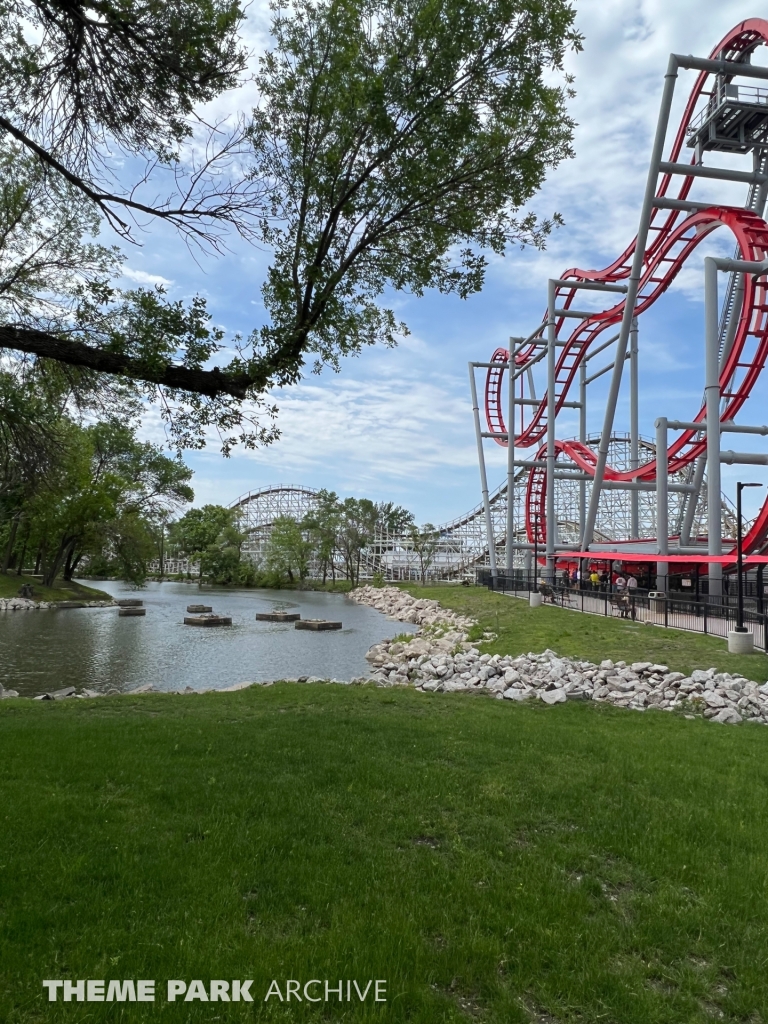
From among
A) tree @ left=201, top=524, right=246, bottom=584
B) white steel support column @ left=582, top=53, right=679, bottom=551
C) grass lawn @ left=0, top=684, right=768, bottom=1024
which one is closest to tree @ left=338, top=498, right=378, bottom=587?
tree @ left=201, top=524, right=246, bottom=584

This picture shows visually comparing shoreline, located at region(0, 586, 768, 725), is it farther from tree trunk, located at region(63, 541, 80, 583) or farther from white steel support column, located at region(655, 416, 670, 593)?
tree trunk, located at region(63, 541, 80, 583)

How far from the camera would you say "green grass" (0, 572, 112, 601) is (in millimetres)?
36812

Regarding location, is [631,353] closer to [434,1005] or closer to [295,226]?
[295,226]

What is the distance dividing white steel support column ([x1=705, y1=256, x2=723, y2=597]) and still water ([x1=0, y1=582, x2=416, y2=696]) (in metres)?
11.7

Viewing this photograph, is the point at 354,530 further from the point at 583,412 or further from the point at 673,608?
the point at 673,608

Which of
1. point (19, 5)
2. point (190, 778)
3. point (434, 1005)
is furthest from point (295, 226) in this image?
point (434, 1005)

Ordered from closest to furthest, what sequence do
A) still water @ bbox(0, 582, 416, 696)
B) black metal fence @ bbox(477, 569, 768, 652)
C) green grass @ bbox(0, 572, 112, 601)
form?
still water @ bbox(0, 582, 416, 696)
black metal fence @ bbox(477, 569, 768, 652)
green grass @ bbox(0, 572, 112, 601)

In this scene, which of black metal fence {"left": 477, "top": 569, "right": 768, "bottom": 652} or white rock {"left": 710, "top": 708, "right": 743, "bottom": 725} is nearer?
white rock {"left": 710, "top": 708, "right": 743, "bottom": 725}

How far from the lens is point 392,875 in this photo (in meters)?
3.74

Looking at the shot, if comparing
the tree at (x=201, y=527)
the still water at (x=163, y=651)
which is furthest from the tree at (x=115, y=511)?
the tree at (x=201, y=527)

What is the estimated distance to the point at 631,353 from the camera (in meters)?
36.1

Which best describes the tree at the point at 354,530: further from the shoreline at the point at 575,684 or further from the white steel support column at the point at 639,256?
the shoreline at the point at 575,684

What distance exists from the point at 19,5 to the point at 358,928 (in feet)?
24.5

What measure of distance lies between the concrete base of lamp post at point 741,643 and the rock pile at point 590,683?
8.04 ft
